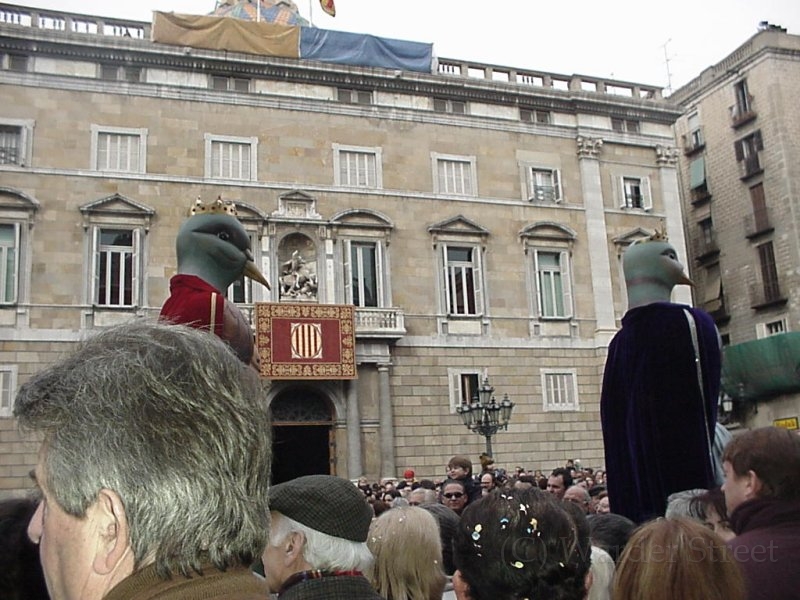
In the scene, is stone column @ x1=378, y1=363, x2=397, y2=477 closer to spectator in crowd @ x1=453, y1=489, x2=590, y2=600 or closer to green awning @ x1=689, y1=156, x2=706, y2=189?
green awning @ x1=689, y1=156, x2=706, y2=189

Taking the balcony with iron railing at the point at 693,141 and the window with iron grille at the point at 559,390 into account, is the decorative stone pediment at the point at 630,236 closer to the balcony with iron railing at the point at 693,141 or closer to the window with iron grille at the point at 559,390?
the window with iron grille at the point at 559,390

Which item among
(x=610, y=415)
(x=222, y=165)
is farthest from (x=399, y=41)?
(x=610, y=415)

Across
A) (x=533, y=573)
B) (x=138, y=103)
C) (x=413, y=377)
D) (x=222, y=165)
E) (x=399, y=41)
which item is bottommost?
(x=533, y=573)

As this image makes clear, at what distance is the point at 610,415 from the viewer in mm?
5863

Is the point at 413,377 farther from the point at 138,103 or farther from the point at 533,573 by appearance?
the point at 533,573

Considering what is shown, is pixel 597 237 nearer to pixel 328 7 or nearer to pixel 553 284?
pixel 553 284

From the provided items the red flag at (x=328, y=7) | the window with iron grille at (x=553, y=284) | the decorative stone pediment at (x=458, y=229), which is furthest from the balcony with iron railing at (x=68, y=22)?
the window with iron grille at (x=553, y=284)

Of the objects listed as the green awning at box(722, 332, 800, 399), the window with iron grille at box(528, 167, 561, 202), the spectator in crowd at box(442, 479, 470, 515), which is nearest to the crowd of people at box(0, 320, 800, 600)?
the spectator in crowd at box(442, 479, 470, 515)

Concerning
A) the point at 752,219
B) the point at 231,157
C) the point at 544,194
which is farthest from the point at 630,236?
the point at 231,157

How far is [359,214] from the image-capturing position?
22828mm

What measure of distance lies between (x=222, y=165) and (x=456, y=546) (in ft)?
66.6

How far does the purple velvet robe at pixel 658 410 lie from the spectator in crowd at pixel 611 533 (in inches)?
40.2

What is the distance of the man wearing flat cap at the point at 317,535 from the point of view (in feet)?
10.6

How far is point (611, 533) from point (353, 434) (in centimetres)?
1752
